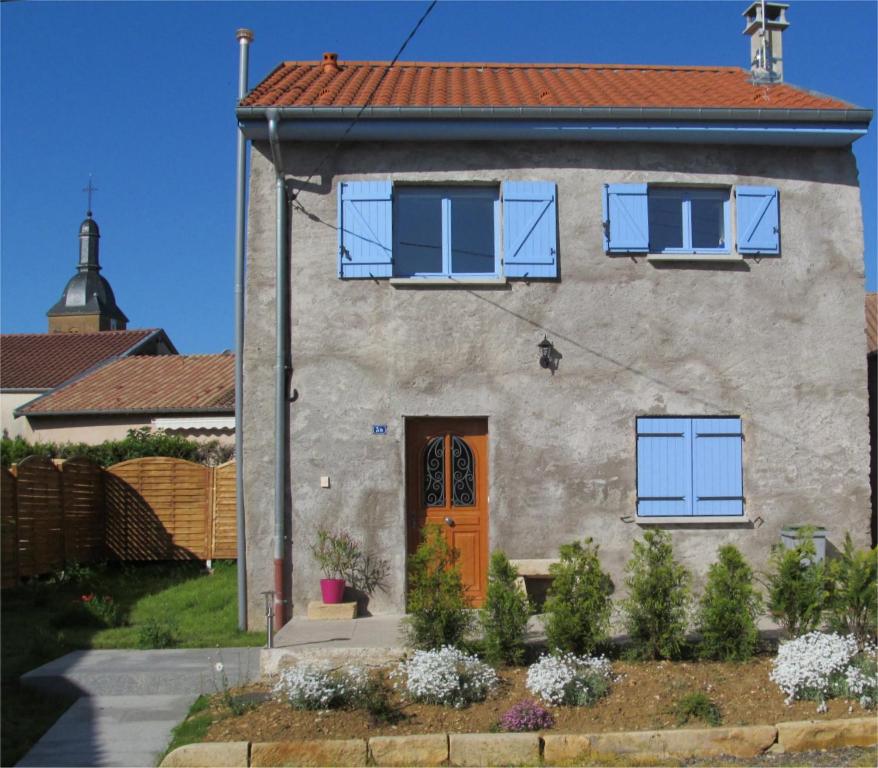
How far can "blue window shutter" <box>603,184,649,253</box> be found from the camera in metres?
11.6

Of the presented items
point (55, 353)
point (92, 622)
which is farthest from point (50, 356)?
point (92, 622)

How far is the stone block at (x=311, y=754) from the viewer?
7.08 meters

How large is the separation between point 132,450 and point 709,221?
1215cm

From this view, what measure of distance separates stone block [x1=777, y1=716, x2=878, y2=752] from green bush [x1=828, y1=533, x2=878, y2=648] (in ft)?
4.45

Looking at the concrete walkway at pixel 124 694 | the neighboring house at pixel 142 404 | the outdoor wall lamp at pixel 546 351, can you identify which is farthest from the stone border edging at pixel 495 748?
the neighboring house at pixel 142 404

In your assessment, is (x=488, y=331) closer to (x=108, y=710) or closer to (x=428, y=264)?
(x=428, y=264)

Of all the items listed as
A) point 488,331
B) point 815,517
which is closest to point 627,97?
point 488,331

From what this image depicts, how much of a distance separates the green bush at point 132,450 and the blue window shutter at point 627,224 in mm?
11051

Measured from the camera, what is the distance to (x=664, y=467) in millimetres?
11547

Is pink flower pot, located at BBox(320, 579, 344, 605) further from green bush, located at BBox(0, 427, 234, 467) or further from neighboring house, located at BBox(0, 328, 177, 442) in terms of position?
neighboring house, located at BBox(0, 328, 177, 442)

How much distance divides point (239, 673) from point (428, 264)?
513 centimetres

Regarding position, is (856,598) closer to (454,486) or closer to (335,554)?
(454,486)

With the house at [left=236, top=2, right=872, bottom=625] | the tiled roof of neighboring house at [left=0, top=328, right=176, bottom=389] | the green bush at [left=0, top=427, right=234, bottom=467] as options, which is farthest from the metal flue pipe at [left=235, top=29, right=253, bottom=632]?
the tiled roof of neighboring house at [left=0, top=328, right=176, bottom=389]

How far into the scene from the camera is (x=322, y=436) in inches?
447
